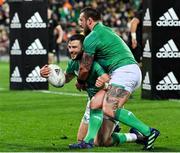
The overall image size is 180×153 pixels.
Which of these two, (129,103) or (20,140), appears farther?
(129,103)

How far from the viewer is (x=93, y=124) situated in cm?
1134

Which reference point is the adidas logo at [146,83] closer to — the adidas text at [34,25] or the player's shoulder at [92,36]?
the adidas text at [34,25]

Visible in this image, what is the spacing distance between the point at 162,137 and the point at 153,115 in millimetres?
3413

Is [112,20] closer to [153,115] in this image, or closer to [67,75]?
[153,115]

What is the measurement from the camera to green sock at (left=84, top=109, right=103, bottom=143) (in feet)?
37.1

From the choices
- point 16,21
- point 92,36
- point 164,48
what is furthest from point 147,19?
point 92,36

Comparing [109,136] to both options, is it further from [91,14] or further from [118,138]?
[91,14]

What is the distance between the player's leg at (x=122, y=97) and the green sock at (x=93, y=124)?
0.20m

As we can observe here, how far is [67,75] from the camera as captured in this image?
39.5ft

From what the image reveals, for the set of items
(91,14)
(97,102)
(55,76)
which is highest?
(91,14)

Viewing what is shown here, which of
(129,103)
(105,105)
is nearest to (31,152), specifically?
(105,105)

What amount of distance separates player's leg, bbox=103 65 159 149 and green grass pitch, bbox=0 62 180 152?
0.32 metres

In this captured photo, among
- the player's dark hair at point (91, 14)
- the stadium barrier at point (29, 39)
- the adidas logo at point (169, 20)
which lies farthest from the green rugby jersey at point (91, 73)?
the stadium barrier at point (29, 39)

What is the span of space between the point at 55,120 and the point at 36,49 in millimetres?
7854
